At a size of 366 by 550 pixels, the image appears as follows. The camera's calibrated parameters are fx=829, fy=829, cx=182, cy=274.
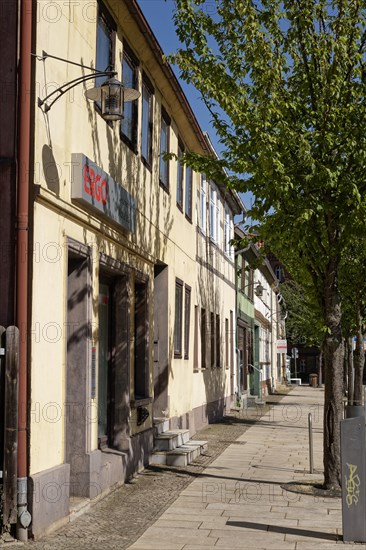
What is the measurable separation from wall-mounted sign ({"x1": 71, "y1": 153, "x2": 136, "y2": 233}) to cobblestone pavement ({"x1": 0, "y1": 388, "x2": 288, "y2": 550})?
376 cm

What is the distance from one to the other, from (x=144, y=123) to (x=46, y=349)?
6744mm

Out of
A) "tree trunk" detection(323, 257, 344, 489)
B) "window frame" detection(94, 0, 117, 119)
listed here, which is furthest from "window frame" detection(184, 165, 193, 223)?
"tree trunk" detection(323, 257, 344, 489)

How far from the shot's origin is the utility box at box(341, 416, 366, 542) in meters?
8.23

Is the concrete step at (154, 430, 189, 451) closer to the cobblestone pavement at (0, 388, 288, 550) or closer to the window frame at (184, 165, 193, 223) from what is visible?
→ the cobblestone pavement at (0, 388, 288, 550)

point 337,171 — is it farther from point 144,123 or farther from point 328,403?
point 144,123

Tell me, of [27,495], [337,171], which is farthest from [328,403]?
[27,495]

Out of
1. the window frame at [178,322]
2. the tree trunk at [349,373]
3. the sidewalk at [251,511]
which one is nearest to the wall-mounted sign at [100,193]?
the sidewalk at [251,511]

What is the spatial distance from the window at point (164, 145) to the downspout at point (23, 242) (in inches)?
298

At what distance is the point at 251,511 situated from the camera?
10125mm

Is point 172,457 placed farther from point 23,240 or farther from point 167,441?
point 23,240

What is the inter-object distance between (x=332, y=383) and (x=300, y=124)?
375 cm

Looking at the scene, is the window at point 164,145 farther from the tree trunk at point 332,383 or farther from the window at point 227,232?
the window at point 227,232

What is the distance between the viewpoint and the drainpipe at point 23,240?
806 cm

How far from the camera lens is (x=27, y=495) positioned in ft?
26.6
